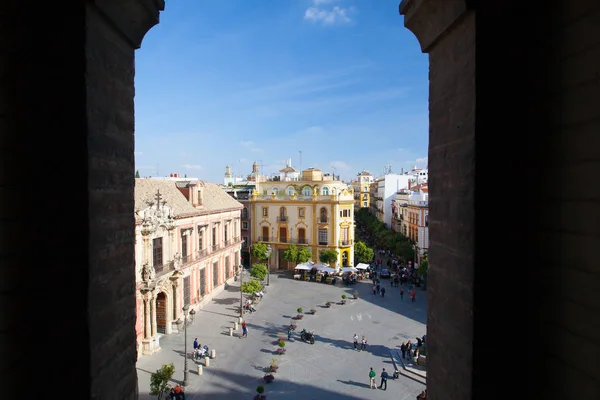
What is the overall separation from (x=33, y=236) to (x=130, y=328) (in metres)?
0.98

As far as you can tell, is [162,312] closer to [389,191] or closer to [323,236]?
[323,236]

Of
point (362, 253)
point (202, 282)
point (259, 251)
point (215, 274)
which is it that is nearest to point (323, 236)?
point (362, 253)

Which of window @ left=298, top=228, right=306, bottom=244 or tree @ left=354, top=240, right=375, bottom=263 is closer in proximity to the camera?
tree @ left=354, top=240, right=375, bottom=263

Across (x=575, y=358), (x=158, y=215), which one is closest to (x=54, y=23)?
(x=575, y=358)

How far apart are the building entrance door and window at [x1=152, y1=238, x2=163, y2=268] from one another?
1819 mm

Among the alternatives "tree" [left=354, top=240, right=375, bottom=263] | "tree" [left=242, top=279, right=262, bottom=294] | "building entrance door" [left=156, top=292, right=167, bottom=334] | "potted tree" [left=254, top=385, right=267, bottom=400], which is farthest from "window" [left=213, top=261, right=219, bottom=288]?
"potted tree" [left=254, top=385, right=267, bottom=400]

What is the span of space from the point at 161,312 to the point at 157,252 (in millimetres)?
3328

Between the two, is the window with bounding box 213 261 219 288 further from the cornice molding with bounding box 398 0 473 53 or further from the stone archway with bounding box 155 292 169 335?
the cornice molding with bounding box 398 0 473 53

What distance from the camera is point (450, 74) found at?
96.4 inches

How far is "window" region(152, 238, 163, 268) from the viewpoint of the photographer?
702 inches

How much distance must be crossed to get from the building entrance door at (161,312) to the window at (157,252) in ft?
5.97

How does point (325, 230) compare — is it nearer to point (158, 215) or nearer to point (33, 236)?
point (158, 215)

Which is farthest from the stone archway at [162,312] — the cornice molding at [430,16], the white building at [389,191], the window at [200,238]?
the white building at [389,191]

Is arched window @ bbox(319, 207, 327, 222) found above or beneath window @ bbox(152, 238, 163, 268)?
above
